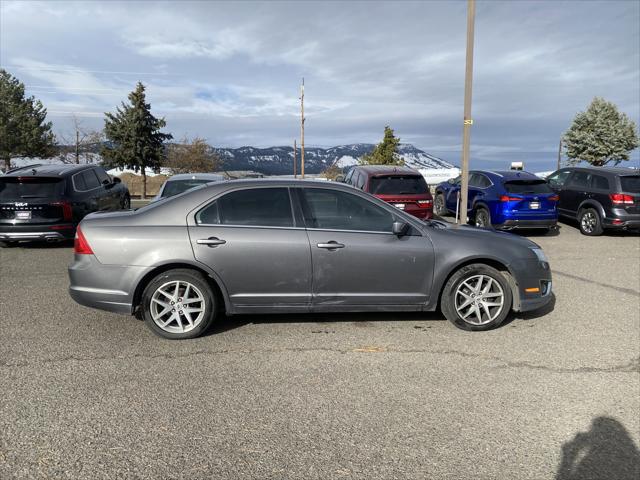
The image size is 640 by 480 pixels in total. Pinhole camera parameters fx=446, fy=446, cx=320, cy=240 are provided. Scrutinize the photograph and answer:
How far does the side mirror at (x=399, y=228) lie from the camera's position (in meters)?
4.41

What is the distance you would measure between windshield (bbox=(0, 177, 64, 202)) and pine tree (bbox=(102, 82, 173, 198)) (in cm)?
3506

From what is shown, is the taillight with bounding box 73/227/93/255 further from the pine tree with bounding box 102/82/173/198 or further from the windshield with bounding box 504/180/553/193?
the pine tree with bounding box 102/82/173/198

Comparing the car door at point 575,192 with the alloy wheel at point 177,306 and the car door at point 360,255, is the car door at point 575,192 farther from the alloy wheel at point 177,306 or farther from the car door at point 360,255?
the alloy wheel at point 177,306

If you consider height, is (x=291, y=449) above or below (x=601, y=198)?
below

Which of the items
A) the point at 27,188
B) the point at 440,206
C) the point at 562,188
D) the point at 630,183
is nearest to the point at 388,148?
the point at 440,206

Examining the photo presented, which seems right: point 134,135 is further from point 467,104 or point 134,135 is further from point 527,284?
point 527,284

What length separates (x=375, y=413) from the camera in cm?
304

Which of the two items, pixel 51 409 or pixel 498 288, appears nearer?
pixel 51 409

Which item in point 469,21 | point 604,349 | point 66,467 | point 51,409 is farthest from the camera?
point 469,21

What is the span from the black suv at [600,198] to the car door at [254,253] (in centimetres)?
972

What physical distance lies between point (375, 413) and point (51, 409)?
220 centimetres

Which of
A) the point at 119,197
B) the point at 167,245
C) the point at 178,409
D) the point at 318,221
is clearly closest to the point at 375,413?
the point at 178,409

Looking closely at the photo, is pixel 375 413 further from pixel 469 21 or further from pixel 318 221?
pixel 469 21

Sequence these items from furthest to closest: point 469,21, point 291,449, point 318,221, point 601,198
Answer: point 601,198, point 469,21, point 318,221, point 291,449
